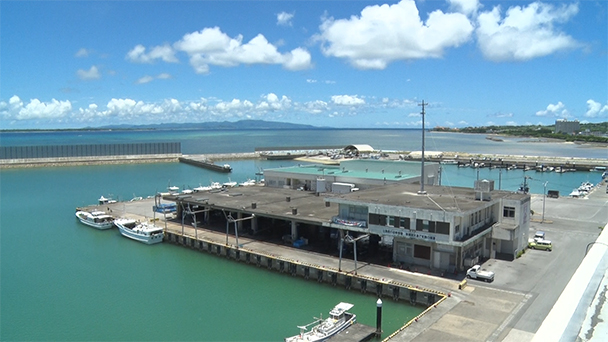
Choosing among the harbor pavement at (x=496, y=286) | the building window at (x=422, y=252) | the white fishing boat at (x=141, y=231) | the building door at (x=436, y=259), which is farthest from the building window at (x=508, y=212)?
the white fishing boat at (x=141, y=231)

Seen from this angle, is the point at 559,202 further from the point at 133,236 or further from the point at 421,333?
the point at 133,236

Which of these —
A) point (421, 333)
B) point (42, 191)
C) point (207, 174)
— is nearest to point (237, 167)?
point (207, 174)

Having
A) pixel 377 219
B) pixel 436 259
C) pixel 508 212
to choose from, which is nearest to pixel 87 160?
pixel 377 219

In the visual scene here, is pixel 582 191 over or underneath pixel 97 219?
over

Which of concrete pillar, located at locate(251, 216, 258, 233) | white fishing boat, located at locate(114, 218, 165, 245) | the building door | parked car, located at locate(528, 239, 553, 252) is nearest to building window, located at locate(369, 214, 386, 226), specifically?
the building door

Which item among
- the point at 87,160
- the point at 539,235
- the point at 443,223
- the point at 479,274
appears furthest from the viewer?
the point at 87,160

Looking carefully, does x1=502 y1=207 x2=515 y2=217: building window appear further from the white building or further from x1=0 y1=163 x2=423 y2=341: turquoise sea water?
x1=0 y1=163 x2=423 y2=341: turquoise sea water

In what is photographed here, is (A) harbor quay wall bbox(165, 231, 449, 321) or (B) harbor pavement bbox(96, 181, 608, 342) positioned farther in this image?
(A) harbor quay wall bbox(165, 231, 449, 321)

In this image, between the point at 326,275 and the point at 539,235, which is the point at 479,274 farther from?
the point at 539,235

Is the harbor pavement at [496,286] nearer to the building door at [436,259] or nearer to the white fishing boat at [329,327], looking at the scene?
the building door at [436,259]
